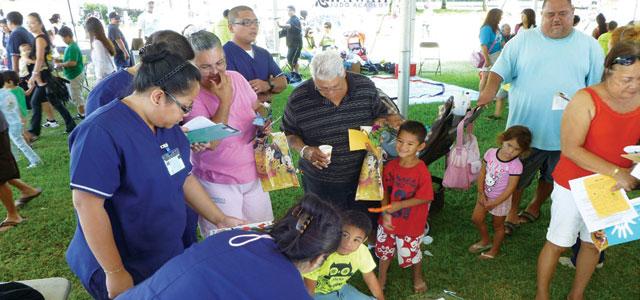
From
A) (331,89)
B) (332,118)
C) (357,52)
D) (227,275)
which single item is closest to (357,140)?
(332,118)

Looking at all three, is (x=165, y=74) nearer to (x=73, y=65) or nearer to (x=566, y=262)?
(x=566, y=262)

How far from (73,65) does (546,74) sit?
22.1 feet

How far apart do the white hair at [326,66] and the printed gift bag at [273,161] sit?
0.44 metres

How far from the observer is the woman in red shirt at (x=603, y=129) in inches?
74.7

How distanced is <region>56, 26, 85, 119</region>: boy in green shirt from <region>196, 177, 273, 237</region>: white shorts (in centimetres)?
560

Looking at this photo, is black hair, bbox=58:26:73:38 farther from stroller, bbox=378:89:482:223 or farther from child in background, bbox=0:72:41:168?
stroller, bbox=378:89:482:223

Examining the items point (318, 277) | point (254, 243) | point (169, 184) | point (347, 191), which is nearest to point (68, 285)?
point (169, 184)

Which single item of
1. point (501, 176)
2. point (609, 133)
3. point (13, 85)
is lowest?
point (501, 176)

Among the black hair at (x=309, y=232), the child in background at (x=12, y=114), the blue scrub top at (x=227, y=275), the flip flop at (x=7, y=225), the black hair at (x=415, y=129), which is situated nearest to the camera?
the blue scrub top at (x=227, y=275)

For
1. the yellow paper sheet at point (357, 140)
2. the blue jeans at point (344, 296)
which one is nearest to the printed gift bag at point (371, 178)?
the yellow paper sheet at point (357, 140)

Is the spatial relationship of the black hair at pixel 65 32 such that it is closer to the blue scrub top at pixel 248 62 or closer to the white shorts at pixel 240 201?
the blue scrub top at pixel 248 62

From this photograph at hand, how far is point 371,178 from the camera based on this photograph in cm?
256

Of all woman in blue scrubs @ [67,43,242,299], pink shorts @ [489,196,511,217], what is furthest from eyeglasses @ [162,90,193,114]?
pink shorts @ [489,196,511,217]

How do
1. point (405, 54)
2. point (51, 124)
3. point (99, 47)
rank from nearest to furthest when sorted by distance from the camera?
point (405, 54) → point (99, 47) → point (51, 124)
